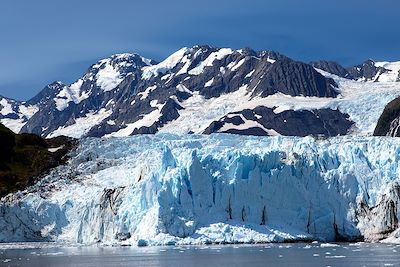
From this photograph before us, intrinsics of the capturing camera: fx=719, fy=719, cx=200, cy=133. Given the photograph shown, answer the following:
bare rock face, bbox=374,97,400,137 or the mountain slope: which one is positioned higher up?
bare rock face, bbox=374,97,400,137

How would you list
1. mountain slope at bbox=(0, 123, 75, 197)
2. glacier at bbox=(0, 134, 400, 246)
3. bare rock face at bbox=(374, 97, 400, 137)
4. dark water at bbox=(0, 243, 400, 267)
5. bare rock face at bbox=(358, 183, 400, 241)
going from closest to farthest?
dark water at bbox=(0, 243, 400, 267)
bare rock face at bbox=(358, 183, 400, 241)
glacier at bbox=(0, 134, 400, 246)
mountain slope at bbox=(0, 123, 75, 197)
bare rock face at bbox=(374, 97, 400, 137)

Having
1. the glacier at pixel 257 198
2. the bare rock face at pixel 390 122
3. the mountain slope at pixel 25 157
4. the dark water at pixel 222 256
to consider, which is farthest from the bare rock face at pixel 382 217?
the bare rock face at pixel 390 122

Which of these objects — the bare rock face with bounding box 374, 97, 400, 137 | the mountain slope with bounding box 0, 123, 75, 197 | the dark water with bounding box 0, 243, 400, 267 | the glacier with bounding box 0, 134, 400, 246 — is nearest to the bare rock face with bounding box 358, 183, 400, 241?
the glacier with bounding box 0, 134, 400, 246

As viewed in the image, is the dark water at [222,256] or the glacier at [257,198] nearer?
the dark water at [222,256]

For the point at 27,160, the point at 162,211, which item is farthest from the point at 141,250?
the point at 27,160

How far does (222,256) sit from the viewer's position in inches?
1614

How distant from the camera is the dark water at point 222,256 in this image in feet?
122

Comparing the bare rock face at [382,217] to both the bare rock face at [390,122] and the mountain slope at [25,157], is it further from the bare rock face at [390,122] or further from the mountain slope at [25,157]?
the bare rock face at [390,122]

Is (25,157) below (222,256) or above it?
above

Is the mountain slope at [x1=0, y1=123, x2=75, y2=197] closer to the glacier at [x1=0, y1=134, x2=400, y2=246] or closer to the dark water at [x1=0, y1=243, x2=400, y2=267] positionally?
the glacier at [x1=0, y1=134, x2=400, y2=246]

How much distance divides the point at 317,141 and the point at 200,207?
15688 millimetres

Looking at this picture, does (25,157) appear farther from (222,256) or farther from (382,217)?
(382,217)

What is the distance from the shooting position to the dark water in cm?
3712

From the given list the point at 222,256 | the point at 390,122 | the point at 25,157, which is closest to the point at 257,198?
the point at 222,256
